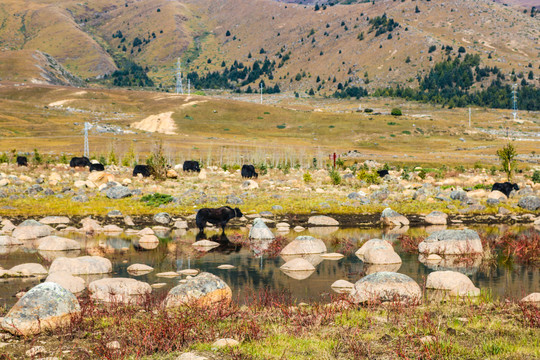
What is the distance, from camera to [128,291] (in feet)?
41.7

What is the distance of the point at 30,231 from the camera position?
→ 21922mm

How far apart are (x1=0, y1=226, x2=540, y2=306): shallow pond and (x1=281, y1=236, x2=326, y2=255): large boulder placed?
2.07 feet

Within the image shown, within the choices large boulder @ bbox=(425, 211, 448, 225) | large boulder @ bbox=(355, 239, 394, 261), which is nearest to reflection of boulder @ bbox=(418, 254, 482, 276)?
large boulder @ bbox=(355, 239, 394, 261)

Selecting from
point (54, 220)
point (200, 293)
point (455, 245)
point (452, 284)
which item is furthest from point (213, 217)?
point (200, 293)

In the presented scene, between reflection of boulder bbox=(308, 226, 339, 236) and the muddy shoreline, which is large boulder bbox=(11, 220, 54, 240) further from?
reflection of boulder bbox=(308, 226, 339, 236)

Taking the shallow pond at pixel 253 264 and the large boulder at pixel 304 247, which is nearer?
the shallow pond at pixel 253 264

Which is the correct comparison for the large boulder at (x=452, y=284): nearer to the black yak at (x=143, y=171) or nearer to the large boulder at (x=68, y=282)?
the large boulder at (x=68, y=282)

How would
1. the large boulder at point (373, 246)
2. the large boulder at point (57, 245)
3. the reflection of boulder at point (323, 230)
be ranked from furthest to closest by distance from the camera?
the reflection of boulder at point (323, 230) < the large boulder at point (57, 245) < the large boulder at point (373, 246)

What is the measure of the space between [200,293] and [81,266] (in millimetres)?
5956

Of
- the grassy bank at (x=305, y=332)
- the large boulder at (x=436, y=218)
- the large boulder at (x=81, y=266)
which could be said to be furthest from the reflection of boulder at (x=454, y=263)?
the large boulder at (x=81, y=266)

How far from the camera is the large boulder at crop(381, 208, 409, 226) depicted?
84.1 ft

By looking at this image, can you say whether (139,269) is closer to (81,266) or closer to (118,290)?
(81,266)

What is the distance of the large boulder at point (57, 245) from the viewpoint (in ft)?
63.8

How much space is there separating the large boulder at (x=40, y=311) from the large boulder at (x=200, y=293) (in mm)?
1840
